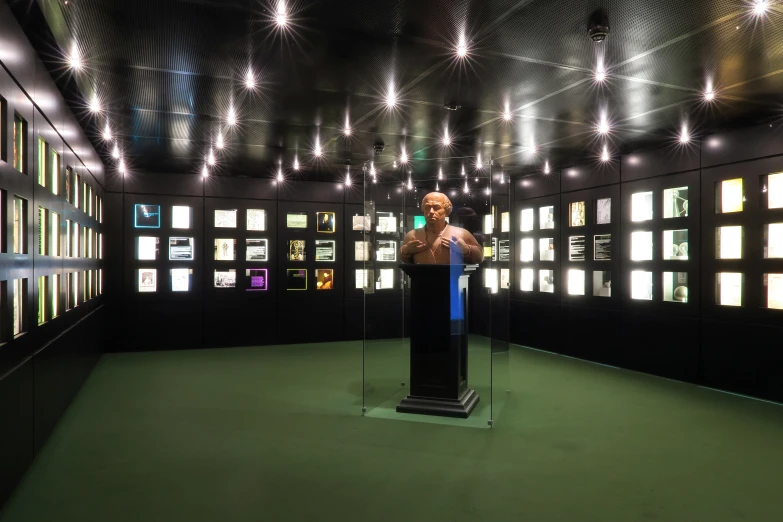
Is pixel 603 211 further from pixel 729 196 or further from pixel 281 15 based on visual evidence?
pixel 281 15

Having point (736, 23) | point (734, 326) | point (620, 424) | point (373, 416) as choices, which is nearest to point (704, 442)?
point (620, 424)

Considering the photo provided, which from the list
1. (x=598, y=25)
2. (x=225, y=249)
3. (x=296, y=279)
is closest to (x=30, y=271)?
(x=598, y=25)

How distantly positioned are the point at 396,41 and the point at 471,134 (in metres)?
3.11

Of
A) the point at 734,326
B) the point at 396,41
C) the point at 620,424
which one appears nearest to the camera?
the point at 396,41

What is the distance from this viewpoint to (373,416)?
5.80 m

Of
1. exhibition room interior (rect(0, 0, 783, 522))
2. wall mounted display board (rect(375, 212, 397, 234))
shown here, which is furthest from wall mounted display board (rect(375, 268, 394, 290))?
wall mounted display board (rect(375, 212, 397, 234))

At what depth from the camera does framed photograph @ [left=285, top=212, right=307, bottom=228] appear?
1118 cm

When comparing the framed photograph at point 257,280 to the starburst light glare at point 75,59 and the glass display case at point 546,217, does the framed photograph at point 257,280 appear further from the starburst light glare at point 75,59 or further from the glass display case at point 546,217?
the starburst light glare at point 75,59

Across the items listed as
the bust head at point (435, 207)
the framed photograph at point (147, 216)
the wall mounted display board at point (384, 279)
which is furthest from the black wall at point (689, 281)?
the framed photograph at point (147, 216)

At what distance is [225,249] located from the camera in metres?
10.7

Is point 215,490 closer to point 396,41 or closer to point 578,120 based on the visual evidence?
point 396,41

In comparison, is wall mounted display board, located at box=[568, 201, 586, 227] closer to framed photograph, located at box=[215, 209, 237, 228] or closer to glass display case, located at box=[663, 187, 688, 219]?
glass display case, located at box=[663, 187, 688, 219]

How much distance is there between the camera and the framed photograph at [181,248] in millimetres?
10328

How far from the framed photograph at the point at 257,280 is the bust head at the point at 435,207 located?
230 inches
